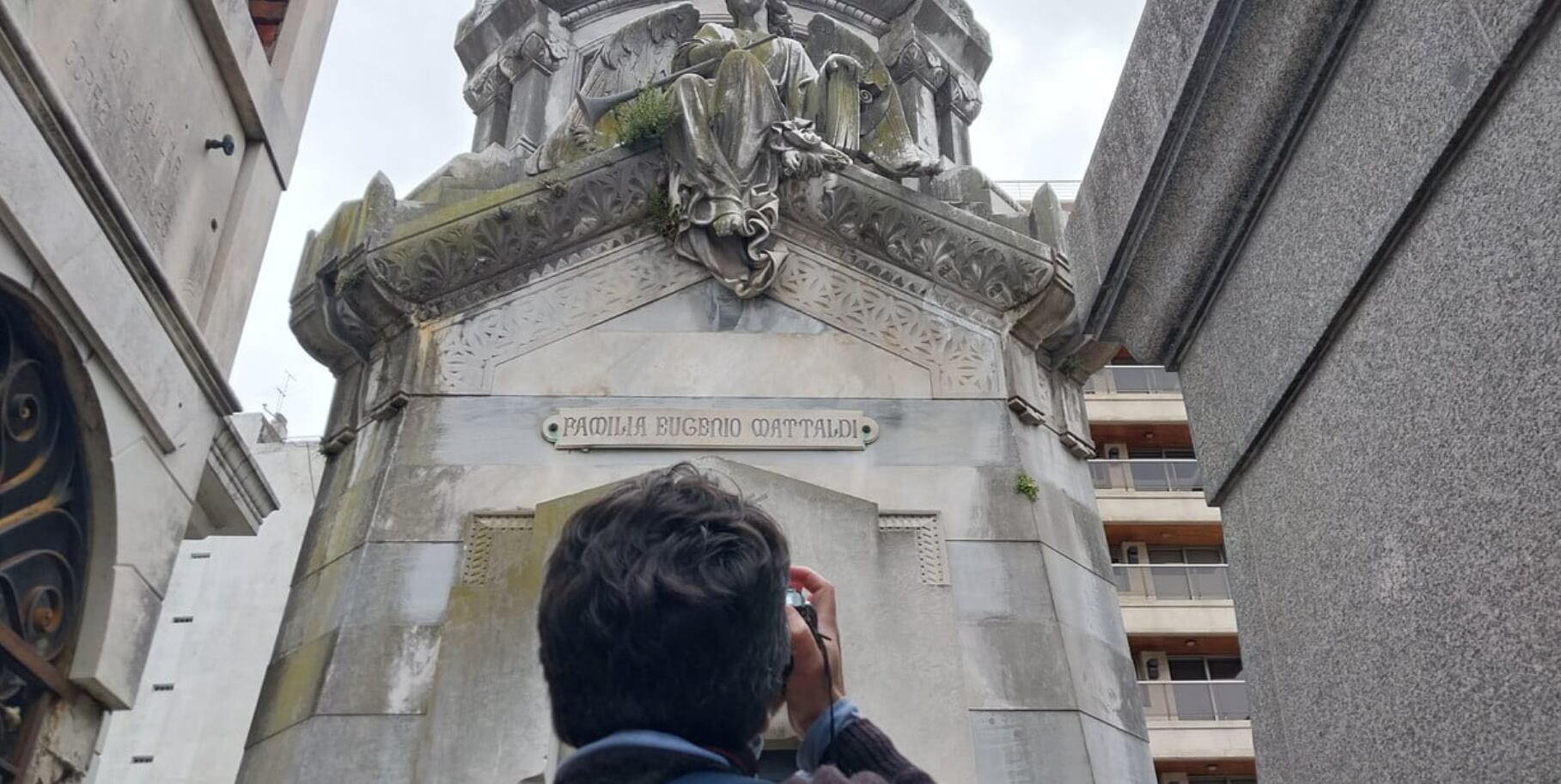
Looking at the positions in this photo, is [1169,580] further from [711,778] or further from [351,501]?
[711,778]

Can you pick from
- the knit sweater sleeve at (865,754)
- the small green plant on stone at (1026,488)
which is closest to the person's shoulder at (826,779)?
the knit sweater sleeve at (865,754)

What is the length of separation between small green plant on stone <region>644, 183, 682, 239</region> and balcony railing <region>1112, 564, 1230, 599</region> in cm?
2598

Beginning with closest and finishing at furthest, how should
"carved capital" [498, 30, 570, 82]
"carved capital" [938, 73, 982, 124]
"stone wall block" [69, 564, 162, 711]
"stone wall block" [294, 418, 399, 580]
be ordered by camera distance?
"stone wall block" [69, 564, 162, 711], "stone wall block" [294, 418, 399, 580], "carved capital" [938, 73, 982, 124], "carved capital" [498, 30, 570, 82]

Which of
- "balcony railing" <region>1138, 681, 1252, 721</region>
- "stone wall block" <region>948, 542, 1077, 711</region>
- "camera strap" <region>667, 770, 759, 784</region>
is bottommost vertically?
"camera strap" <region>667, 770, 759, 784</region>

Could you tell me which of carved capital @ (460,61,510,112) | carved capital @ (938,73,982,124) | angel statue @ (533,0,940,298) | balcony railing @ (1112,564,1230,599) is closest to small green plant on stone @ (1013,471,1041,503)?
angel statue @ (533,0,940,298)

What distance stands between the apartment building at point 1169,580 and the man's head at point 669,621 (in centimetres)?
2726

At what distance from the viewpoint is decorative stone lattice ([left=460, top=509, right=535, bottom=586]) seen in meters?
6.46

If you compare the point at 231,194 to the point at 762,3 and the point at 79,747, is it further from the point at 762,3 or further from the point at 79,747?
the point at 762,3

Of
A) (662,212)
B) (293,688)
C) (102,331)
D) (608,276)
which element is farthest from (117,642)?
(662,212)

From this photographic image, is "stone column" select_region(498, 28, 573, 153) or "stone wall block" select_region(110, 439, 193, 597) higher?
"stone column" select_region(498, 28, 573, 153)

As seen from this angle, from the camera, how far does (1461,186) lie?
2293 mm

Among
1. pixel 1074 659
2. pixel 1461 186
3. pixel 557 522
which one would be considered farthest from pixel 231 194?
pixel 1461 186

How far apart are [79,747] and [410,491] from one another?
6.96 feet

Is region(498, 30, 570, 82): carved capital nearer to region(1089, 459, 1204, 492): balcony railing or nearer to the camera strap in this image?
the camera strap
